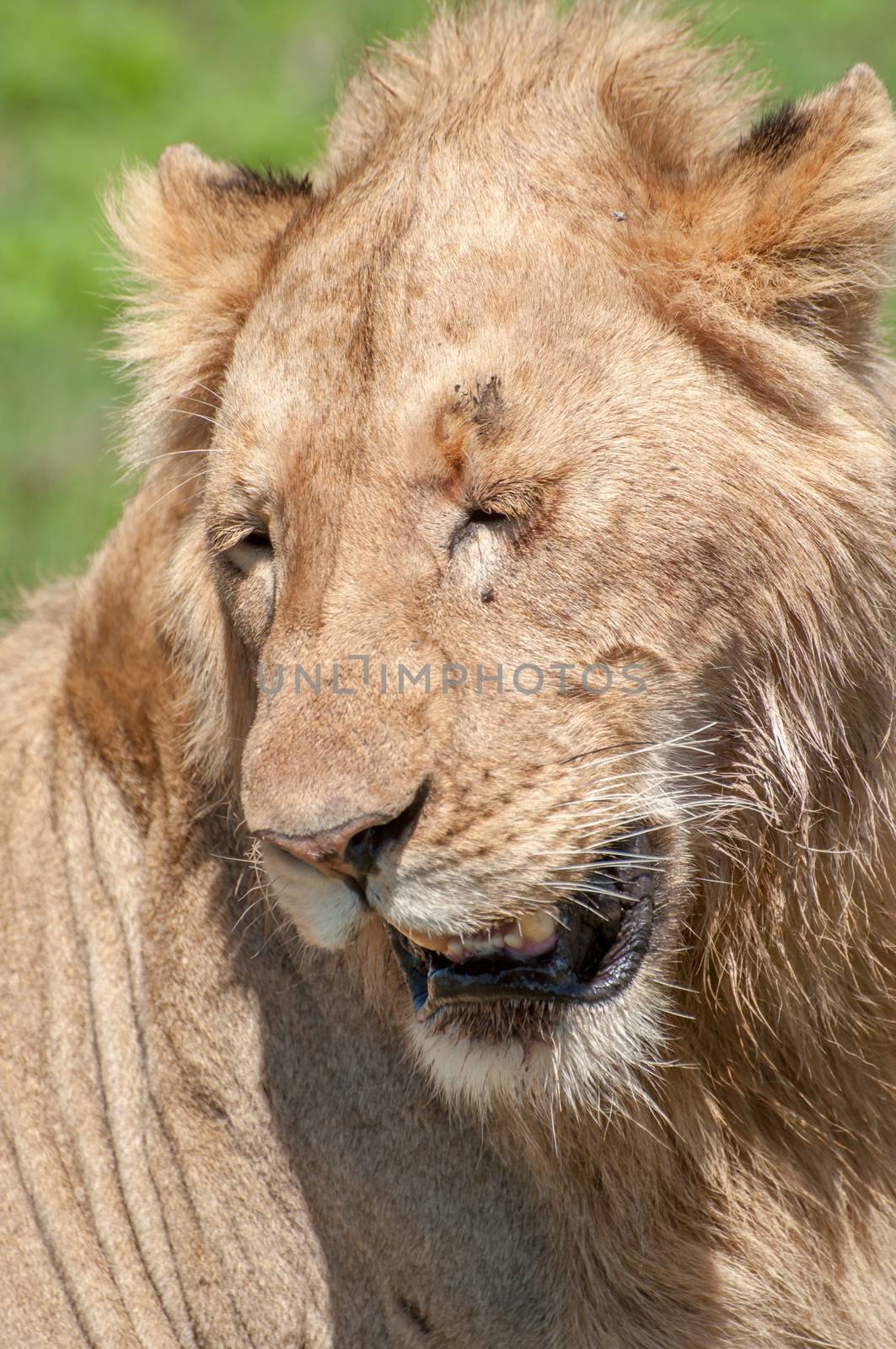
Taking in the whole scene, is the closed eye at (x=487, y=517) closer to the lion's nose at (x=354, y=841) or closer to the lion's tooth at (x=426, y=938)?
the lion's nose at (x=354, y=841)

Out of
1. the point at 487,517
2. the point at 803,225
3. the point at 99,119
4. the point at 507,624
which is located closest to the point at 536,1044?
the point at 507,624

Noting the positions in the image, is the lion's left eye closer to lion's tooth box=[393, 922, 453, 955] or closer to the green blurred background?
lion's tooth box=[393, 922, 453, 955]

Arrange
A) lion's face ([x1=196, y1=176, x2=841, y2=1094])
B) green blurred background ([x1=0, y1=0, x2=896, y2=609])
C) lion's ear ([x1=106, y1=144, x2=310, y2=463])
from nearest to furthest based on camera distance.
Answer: lion's face ([x1=196, y1=176, x2=841, y2=1094]), lion's ear ([x1=106, y1=144, x2=310, y2=463]), green blurred background ([x1=0, y1=0, x2=896, y2=609])

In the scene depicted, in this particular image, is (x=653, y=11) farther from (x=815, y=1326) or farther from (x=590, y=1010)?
(x=815, y=1326)

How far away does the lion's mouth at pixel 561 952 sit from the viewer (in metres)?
2.63

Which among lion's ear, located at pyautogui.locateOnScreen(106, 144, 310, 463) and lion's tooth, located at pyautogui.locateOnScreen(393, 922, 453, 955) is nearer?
lion's tooth, located at pyautogui.locateOnScreen(393, 922, 453, 955)

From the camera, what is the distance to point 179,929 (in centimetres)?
333

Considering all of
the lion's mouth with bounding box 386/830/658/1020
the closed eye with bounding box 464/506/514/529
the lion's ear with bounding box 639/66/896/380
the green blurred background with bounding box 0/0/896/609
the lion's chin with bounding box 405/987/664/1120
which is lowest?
the lion's chin with bounding box 405/987/664/1120

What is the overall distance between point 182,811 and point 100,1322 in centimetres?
104

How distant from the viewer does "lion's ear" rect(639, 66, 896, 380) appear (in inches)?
103

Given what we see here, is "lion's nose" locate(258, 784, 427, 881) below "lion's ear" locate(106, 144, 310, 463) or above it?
below

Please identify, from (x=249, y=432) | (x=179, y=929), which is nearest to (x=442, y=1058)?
(x=179, y=929)

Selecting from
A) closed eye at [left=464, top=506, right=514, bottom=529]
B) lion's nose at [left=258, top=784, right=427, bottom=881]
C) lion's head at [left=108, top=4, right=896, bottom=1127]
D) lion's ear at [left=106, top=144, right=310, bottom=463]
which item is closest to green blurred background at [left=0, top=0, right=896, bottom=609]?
lion's ear at [left=106, top=144, right=310, bottom=463]

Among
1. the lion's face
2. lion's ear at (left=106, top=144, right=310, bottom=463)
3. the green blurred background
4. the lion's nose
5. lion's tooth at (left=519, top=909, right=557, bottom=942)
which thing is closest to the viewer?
the lion's nose
